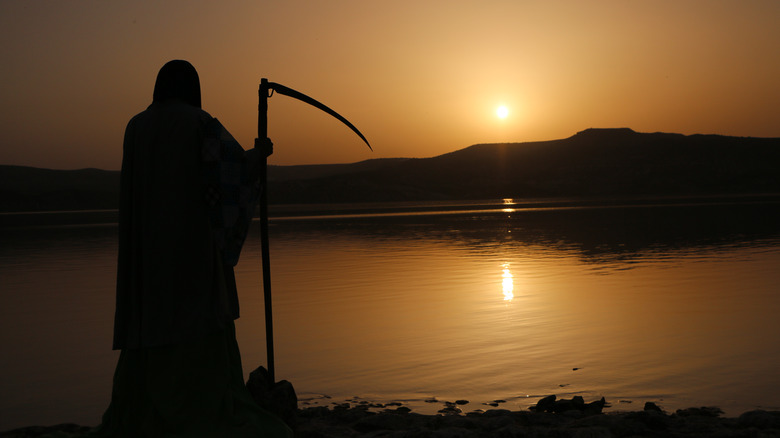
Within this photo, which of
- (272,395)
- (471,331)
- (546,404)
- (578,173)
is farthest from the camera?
(578,173)

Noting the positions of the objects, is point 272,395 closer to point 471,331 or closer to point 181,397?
point 181,397

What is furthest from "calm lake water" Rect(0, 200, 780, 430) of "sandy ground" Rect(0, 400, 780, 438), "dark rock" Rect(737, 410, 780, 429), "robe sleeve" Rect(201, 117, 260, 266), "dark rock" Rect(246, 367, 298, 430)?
"robe sleeve" Rect(201, 117, 260, 266)

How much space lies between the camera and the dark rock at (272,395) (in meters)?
4.67

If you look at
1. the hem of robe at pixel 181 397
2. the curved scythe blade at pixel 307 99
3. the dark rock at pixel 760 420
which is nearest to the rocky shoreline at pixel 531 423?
the dark rock at pixel 760 420

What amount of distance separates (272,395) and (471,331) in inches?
174

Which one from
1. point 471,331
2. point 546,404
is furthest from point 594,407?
point 471,331

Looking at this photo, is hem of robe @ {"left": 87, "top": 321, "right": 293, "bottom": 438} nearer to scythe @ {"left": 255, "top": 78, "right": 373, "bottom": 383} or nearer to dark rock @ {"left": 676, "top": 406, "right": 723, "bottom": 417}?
scythe @ {"left": 255, "top": 78, "right": 373, "bottom": 383}

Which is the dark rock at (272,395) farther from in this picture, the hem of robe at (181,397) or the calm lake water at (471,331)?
the calm lake water at (471,331)

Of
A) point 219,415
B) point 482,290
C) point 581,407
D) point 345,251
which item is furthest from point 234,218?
point 345,251

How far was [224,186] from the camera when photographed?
13.5 ft

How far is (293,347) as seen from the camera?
27.2ft

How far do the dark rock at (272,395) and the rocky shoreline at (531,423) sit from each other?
10 cm

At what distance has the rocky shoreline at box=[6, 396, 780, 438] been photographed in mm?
4645

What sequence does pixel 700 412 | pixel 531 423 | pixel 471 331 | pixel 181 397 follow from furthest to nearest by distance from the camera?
pixel 471 331
pixel 700 412
pixel 531 423
pixel 181 397
